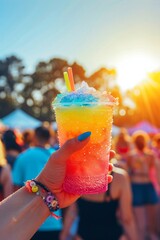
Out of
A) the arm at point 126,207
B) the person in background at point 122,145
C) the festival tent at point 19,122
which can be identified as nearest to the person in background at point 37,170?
the arm at point 126,207

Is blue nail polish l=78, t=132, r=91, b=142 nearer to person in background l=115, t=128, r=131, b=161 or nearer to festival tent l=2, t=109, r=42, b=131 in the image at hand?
person in background l=115, t=128, r=131, b=161

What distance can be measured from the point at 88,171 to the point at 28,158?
2.70 m

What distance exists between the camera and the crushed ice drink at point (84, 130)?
1576 mm

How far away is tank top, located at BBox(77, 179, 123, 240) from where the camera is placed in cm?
386

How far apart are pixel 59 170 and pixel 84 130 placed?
170 millimetres

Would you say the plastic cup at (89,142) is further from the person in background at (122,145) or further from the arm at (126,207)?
the person in background at (122,145)

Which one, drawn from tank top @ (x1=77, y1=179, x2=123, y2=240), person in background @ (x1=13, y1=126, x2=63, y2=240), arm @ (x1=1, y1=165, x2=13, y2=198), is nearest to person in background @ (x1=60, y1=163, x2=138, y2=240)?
tank top @ (x1=77, y1=179, x2=123, y2=240)

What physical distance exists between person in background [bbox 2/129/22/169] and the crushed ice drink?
4.16 metres

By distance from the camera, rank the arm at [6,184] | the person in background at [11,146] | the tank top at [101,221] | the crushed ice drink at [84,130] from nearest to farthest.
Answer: the crushed ice drink at [84,130], the tank top at [101,221], the arm at [6,184], the person in background at [11,146]

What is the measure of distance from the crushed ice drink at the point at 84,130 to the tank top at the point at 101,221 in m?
2.31

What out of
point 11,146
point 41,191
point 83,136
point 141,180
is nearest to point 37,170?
point 11,146

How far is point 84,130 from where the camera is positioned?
156 centimetres

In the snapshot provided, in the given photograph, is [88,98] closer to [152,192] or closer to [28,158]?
[28,158]

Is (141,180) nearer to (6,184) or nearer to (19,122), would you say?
(6,184)
